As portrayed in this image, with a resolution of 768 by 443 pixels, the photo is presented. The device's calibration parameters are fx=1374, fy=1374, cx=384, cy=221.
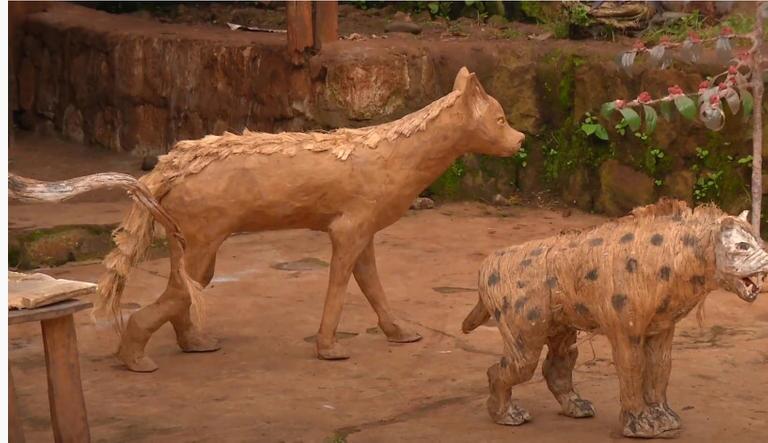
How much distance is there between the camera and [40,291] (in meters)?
5.34

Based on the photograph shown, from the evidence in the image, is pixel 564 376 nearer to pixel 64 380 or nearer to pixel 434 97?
pixel 64 380

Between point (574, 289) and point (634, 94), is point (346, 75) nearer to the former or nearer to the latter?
point (634, 94)

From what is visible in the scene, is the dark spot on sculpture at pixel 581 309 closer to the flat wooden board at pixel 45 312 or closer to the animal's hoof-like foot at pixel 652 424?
the animal's hoof-like foot at pixel 652 424

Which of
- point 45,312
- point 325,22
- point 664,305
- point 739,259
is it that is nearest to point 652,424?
point 664,305

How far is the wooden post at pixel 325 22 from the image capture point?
11.8m

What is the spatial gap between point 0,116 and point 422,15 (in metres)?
9.82

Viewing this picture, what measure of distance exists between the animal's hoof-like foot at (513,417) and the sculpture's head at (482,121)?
183 cm

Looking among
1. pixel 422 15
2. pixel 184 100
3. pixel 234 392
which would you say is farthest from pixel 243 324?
pixel 422 15

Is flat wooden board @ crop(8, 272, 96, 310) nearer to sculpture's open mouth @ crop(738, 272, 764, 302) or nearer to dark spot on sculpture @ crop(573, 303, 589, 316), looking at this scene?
dark spot on sculpture @ crop(573, 303, 589, 316)

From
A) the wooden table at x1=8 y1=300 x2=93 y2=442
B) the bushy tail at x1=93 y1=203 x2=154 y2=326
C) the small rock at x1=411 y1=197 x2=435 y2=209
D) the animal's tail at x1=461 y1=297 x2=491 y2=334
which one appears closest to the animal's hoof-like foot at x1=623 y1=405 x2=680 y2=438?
the animal's tail at x1=461 y1=297 x2=491 y2=334

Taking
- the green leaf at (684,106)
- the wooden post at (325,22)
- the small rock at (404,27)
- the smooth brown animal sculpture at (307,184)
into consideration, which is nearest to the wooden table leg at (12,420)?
the smooth brown animal sculpture at (307,184)

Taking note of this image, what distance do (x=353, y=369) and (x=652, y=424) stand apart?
1983mm

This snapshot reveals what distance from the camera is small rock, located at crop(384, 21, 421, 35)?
13206mm

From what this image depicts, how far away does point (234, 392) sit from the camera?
7156 mm
